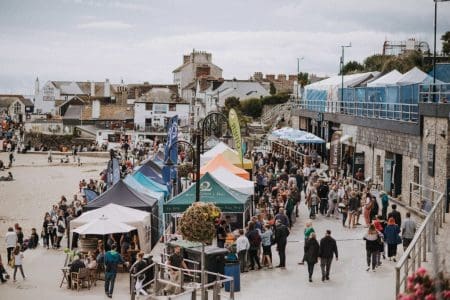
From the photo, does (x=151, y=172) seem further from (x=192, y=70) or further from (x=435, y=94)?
(x=192, y=70)

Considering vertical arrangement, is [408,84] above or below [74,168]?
above

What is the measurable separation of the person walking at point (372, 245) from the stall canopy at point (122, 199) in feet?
19.4

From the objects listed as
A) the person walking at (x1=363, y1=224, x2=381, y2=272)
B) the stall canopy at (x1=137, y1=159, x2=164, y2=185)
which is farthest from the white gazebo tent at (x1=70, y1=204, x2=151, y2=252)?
the person walking at (x1=363, y1=224, x2=381, y2=272)

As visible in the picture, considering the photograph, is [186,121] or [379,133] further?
[186,121]

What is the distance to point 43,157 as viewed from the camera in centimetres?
6550

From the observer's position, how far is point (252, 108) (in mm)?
61969

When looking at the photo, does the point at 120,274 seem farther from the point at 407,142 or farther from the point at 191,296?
the point at 407,142

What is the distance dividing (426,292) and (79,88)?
109 m

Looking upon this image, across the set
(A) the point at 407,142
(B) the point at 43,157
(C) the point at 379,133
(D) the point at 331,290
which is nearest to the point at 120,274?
(D) the point at 331,290

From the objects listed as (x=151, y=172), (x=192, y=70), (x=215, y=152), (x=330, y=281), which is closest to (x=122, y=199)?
(x=151, y=172)

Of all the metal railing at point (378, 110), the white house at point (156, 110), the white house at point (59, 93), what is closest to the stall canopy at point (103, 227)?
the metal railing at point (378, 110)

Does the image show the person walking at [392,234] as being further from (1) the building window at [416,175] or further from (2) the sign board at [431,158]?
(1) the building window at [416,175]

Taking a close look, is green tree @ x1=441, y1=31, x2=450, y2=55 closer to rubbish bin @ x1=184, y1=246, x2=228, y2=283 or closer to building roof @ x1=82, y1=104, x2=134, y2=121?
rubbish bin @ x1=184, y1=246, x2=228, y2=283

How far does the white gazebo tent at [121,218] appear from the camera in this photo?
15.6m
